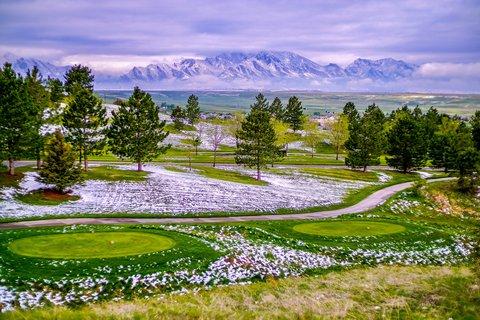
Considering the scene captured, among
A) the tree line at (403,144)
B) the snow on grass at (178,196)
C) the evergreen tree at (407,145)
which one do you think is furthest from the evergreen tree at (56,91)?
the evergreen tree at (407,145)

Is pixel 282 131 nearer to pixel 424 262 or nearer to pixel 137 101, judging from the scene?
pixel 137 101

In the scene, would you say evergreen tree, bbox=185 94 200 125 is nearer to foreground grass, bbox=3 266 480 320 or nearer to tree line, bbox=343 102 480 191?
tree line, bbox=343 102 480 191

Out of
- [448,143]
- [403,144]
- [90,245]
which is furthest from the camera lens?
[448,143]

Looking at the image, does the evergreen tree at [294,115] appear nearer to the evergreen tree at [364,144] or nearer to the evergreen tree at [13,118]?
the evergreen tree at [364,144]

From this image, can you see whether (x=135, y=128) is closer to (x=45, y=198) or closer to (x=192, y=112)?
(x=45, y=198)

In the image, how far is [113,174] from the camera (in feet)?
230

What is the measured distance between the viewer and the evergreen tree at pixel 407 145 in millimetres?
95500

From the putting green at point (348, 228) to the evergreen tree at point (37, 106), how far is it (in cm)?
3664

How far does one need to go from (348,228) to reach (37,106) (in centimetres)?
4595

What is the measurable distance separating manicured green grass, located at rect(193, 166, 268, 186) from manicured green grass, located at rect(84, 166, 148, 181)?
41.2 ft

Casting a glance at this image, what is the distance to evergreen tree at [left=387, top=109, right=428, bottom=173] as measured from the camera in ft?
313

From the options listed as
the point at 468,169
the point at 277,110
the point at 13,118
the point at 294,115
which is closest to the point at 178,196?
the point at 13,118

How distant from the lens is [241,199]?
60969 millimetres

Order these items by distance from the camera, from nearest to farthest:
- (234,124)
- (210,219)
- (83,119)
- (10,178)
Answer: (210,219) < (10,178) < (83,119) < (234,124)
